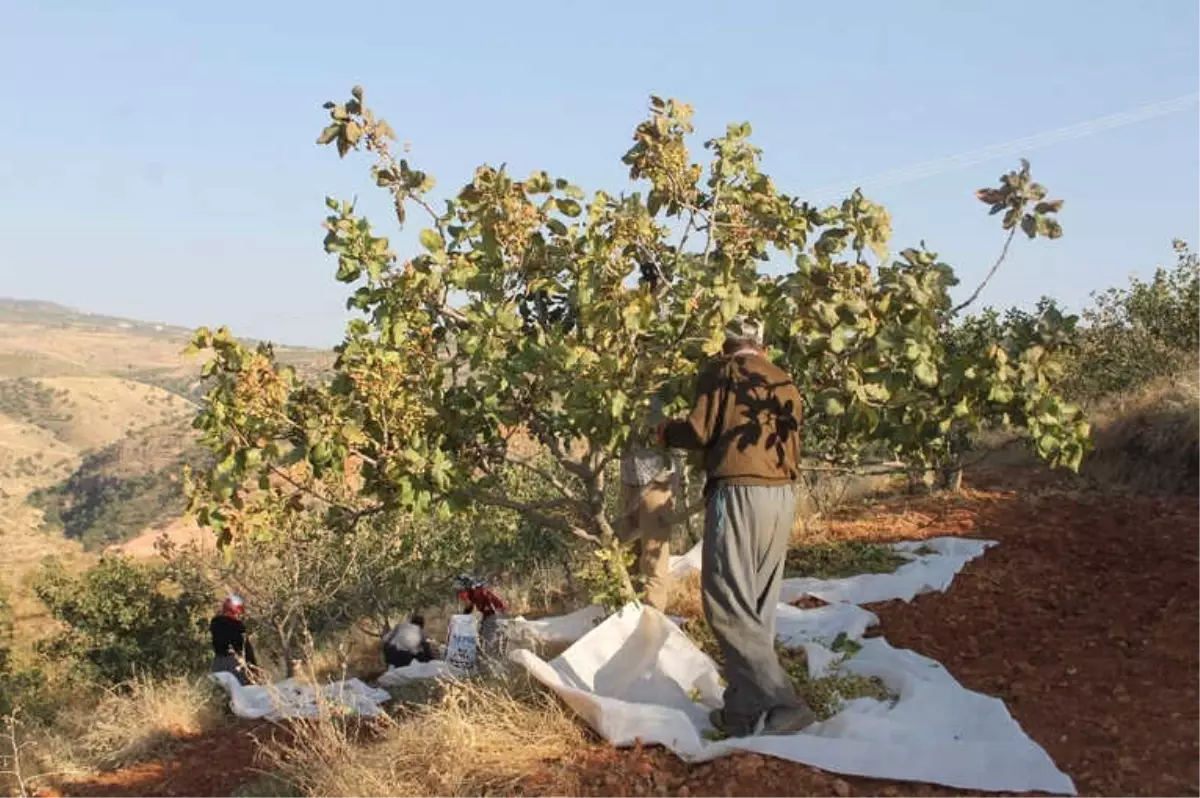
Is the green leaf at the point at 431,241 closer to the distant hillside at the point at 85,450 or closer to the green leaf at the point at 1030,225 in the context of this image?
the green leaf at the point at 1030,225

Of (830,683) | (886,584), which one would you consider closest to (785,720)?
(830,683)

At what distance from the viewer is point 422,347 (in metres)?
5.19

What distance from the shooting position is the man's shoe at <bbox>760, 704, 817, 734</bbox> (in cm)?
424

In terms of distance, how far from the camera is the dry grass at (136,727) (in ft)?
23.6

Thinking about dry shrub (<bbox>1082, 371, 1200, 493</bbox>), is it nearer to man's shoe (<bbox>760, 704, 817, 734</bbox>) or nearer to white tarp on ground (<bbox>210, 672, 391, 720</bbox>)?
man's shoe (<bbox>760, 704, 817, 734</bbox>)

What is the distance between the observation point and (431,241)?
522 cm

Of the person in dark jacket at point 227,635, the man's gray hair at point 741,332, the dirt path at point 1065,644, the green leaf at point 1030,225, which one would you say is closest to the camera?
the dirt path at point 1065,644

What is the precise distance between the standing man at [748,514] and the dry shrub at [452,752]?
2.80 ft

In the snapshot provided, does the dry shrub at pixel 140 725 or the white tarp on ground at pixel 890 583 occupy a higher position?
the white tarp on ground at pixel 890 583

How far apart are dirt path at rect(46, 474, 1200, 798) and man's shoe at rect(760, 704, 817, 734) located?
0.20 metres

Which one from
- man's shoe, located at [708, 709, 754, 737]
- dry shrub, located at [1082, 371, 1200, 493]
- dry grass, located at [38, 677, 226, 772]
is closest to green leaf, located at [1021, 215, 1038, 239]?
man's shoe, located at [708, 709, 754, 737]

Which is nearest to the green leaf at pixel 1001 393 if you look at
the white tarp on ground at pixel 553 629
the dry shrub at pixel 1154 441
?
the white tarp on ground at pixel 553 629

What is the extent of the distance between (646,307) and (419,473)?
142 cm

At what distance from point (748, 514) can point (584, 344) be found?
1124 millimetres
